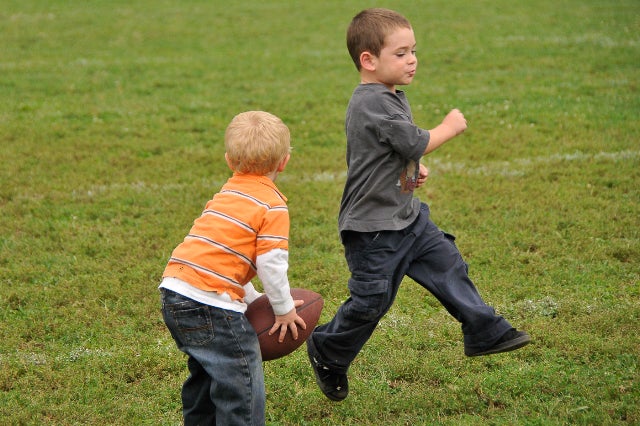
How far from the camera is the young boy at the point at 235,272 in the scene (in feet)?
11.2

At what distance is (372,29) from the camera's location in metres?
3.87

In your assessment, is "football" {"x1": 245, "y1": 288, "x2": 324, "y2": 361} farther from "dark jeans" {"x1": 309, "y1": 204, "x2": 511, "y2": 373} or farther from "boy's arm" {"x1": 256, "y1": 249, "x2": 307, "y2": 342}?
"dark jeans" {"x1": 309, "y1": 204, "x2": 511, "y2": 373}

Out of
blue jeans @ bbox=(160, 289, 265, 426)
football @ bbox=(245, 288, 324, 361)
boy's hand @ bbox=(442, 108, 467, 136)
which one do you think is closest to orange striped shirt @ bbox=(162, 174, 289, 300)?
blue jeans @ bbox=(160, 289, 265, 426)

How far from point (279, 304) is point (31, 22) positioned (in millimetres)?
14119

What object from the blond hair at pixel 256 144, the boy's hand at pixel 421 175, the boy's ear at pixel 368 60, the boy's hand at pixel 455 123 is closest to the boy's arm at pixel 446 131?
the boy's hand at pixel 455 123

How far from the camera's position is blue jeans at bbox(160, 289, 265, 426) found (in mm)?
3420

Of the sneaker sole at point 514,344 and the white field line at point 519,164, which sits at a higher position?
the sneaker sole at point 514,344

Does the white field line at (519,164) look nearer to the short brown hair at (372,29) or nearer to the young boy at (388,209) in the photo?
the young boy at (388,209)

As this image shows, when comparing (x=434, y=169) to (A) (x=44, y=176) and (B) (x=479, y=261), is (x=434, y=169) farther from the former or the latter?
(A) (x=44, y=176)

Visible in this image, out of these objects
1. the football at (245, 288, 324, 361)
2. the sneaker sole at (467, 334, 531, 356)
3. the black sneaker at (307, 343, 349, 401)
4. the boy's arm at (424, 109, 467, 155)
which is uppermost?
the boy's arm at (424, 109, 467, 155)

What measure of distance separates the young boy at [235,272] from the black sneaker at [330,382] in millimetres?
703

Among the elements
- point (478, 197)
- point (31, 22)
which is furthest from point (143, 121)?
point (31, 22)

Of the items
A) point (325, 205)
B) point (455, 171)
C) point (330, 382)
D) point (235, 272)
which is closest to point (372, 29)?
point (235, 272)

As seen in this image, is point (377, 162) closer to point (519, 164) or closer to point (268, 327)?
point (268, 327)
